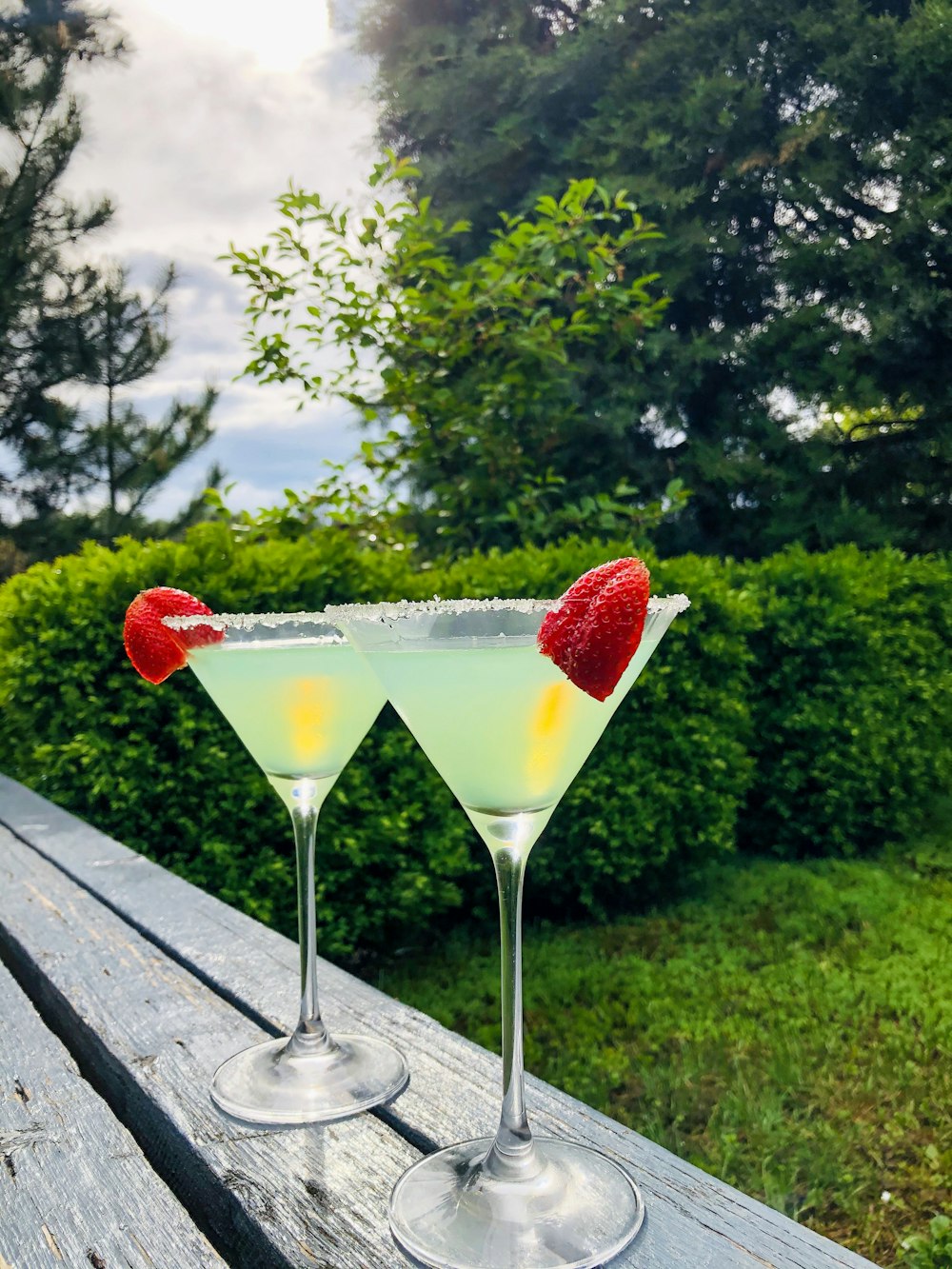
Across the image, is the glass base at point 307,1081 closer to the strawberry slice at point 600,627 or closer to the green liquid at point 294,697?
the green liquid at point 294,697

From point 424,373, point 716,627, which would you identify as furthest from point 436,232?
point 716,627

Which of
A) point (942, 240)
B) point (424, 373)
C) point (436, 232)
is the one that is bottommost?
point (424, 373)

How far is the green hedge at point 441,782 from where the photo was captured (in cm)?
358

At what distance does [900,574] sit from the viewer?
21.1 ft

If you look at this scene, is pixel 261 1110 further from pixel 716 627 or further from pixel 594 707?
pixel 716 627

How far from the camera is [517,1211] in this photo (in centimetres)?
100

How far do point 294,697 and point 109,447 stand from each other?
1711 cm

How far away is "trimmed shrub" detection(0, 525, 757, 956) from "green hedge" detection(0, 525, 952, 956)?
0.01 metres

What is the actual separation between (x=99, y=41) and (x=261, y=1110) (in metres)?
18.4

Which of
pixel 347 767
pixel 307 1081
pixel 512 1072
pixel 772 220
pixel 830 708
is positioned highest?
pixel 772 220

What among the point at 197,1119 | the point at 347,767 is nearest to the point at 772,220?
the point at 347,767

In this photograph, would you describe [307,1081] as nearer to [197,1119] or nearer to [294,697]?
[197,1119]

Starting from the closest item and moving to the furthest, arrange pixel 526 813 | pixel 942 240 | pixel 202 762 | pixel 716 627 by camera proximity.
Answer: pixel 526 813 < pixel 202 762 < pixel 716 627 < pixel 942 240

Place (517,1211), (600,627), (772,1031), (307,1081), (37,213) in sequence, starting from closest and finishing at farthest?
(600,627) → (517,1211) → (307,1081) → (772,1031) → (37,213)
